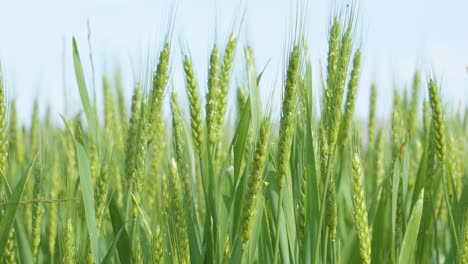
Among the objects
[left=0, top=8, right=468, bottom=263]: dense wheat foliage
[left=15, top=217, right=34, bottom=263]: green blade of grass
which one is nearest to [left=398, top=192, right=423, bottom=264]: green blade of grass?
[left=0, top=8, right=468, bottom=263]: dense wheat foliage

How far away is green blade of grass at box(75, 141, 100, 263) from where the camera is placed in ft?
4.46

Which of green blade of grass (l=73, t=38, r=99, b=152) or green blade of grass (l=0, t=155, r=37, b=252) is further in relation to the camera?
green blade of grass (l=73, t=38, r=99, b=152)

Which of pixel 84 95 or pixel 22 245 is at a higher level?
pixel 84 95

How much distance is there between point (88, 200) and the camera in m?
1.38

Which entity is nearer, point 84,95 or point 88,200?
point 88,200

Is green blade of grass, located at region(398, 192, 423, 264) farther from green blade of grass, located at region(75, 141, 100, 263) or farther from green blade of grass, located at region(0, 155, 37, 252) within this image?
green blade of grass, located at region(0, 155, 37, 252)

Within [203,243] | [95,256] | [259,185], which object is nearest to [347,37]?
[259,185]

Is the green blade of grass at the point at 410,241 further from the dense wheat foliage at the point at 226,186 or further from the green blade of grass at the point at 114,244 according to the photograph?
the green blade of grass at the point at 114,244

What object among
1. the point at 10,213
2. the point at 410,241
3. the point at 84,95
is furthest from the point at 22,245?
the point at 410,241

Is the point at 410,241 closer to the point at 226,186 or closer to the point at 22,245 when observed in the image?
the point at 226,186

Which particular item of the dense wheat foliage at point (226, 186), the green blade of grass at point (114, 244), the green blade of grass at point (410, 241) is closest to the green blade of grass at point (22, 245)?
the dense wheat foliage at point (226, 186)

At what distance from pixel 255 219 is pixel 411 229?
0.35 metres

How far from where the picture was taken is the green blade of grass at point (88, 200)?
136cm

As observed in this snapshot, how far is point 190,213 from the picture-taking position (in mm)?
1463
